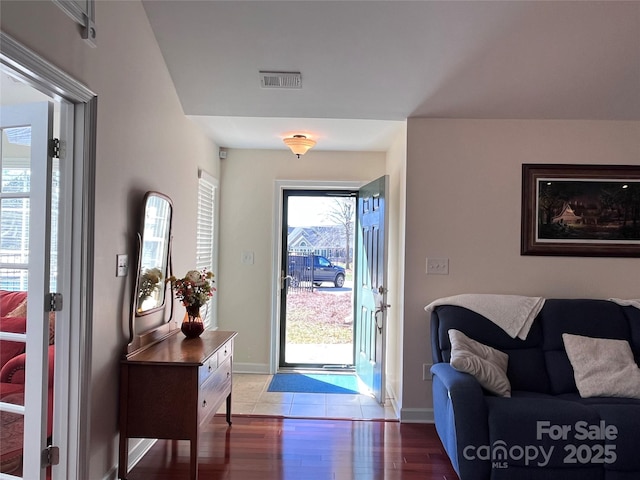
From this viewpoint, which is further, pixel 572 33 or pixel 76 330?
pixel 572 33

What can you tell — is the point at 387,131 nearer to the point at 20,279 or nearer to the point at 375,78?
the point at 375,78

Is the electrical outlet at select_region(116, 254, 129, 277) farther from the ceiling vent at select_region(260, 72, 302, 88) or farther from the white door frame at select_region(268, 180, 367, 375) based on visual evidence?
the white door frame at select_region(268, 180, 367, 375)

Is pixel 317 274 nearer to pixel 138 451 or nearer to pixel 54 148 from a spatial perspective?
pixel 138 451

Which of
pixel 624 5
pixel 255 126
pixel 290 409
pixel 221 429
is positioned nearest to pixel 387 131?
pixel 255 126

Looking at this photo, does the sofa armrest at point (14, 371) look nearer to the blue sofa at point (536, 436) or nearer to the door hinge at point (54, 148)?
the door hinge at point (54, 148)

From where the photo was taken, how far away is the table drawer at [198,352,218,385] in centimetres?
242

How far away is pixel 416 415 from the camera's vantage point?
333 cm

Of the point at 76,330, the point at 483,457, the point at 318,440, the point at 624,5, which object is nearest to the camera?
the point at 76,330

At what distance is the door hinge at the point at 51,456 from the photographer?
203cm

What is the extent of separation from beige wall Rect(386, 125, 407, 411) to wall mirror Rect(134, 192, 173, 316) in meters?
1.79

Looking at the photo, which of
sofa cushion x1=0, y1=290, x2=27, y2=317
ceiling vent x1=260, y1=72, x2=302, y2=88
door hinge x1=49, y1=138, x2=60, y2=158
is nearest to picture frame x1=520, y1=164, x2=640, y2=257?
ceiling vent x1=260, y1=72, x2=302, y2=88

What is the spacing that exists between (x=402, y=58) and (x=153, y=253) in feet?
6.86

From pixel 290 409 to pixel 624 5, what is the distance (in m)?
3.62

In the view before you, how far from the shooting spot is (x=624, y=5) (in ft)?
8.45
